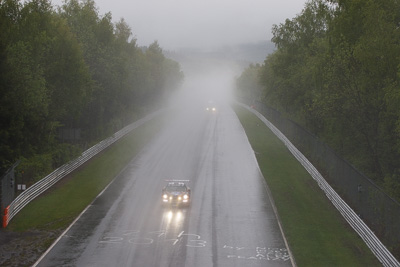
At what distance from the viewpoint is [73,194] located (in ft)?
121

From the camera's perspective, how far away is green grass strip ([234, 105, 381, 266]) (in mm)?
24375

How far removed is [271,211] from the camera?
108 feet

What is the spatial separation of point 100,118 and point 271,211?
45.4 metres

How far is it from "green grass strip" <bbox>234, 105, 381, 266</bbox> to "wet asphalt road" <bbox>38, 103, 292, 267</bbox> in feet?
3.07

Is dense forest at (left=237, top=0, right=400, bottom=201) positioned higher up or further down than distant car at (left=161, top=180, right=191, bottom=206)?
higher up

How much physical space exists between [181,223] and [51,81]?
26.9 m

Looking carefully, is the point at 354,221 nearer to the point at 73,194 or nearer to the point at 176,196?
the point at 176,196

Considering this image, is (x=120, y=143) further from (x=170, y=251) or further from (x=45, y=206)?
(x=170, y=251)

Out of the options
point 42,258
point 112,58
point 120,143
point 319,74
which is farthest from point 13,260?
point 112,58

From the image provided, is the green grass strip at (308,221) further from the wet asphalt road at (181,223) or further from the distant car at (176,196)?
the distant car at (176,196)

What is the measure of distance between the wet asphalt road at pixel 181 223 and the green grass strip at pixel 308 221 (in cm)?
94

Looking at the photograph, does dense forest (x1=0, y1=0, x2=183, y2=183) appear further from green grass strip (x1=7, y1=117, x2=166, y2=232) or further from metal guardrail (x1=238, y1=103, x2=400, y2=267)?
metal guardrail (x1=238, y1=103, x2=400, y2=267)

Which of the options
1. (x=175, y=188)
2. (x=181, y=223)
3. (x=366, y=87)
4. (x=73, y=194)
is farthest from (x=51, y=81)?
(x=366, y=87)

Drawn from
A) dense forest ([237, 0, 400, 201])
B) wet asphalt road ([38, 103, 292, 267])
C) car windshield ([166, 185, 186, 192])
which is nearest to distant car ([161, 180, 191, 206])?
car windshield ([166, 185, 186, 192])
